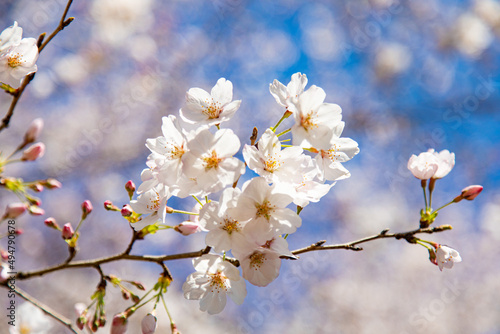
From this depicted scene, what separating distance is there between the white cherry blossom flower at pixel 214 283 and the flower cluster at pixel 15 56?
0.81 metres

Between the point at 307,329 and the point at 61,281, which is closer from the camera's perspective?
the point at 61,281

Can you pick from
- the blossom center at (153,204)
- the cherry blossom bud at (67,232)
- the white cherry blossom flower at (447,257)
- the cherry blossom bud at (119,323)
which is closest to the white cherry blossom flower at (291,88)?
the blossom center at (153,204)

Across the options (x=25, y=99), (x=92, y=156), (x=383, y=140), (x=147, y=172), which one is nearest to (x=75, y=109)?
(x=25, y=99)

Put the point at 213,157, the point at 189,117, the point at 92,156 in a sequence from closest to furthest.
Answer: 1. the point at 213,157
2. the point at 189,117
3. the point at 92,156

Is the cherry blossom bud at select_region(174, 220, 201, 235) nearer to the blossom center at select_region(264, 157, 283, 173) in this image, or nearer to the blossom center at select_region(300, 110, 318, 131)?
the blossom center at select_region(264, 157, 283, 173)

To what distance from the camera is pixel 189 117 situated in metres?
1.21

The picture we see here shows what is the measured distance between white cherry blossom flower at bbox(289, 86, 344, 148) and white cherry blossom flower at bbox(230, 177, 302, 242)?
0.17 metres

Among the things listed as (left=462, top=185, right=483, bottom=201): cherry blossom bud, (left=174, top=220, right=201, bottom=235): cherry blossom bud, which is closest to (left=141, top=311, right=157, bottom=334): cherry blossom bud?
(left=174, top=220, right=201, bottom=235): cherry blossom bud

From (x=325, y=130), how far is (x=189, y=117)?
414mm

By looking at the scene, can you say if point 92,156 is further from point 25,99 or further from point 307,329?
point 307,329

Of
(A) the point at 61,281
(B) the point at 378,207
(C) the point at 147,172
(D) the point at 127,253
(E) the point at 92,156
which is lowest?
(A) the point at 61,281

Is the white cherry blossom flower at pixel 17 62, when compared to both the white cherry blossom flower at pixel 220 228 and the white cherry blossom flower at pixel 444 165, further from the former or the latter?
the white cherry blossom flower at pixel 444 165

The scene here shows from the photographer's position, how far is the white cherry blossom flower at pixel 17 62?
1236 mm

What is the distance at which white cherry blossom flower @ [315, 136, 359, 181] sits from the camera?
3.87 feet
